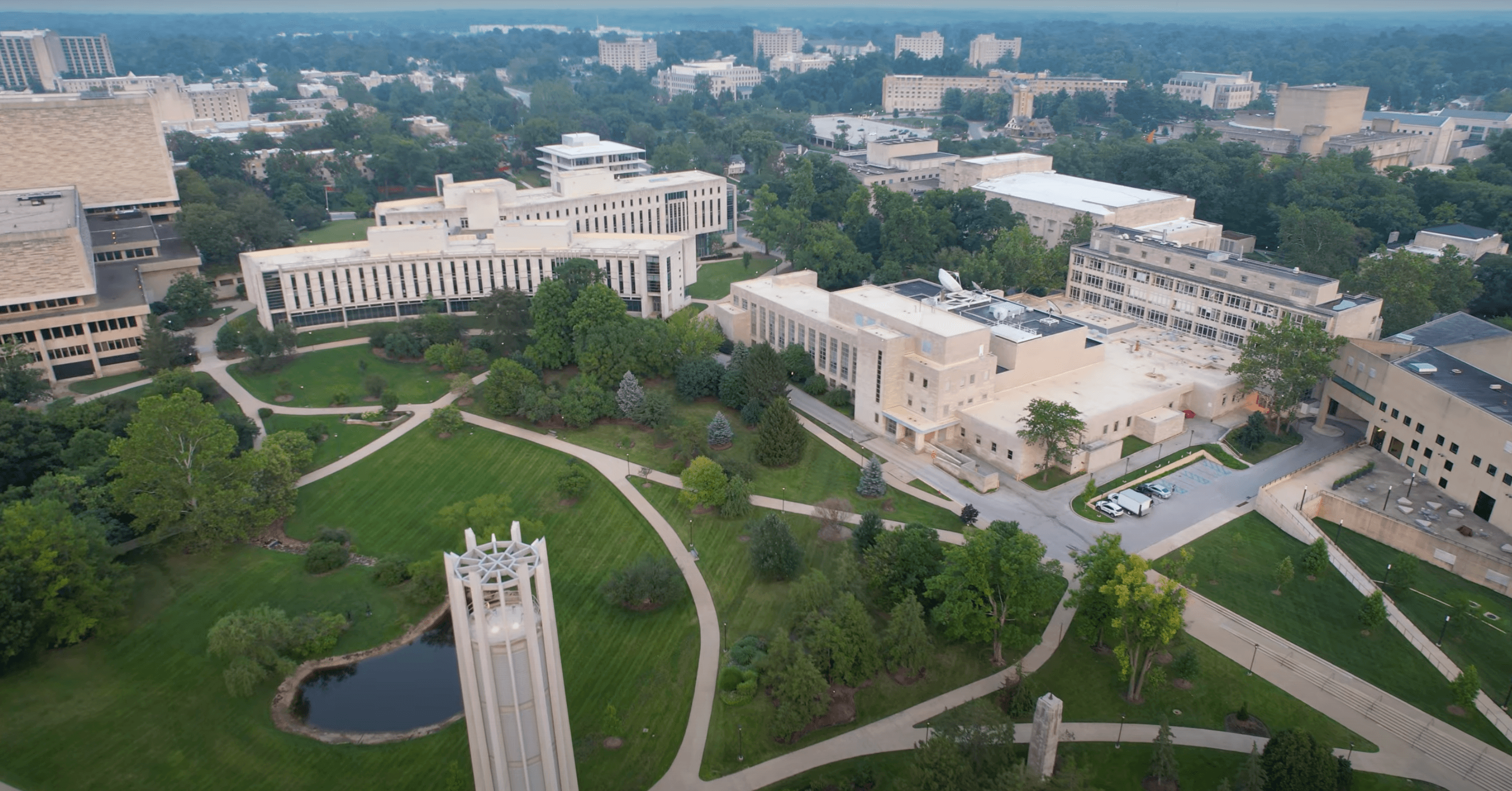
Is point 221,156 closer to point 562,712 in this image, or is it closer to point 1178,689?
point 562,712

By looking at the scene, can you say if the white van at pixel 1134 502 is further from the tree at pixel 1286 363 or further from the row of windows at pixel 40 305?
the row of windows at pixel 40 305

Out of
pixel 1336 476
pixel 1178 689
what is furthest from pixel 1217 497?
pixel 1178 689

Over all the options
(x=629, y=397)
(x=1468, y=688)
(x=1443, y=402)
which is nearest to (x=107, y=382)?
(x=629, y=397)

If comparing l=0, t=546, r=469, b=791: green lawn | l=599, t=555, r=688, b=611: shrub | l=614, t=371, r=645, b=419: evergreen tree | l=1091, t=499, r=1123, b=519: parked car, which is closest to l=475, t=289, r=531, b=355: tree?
l=614, t=371, r=645, b=419: evergreen tree

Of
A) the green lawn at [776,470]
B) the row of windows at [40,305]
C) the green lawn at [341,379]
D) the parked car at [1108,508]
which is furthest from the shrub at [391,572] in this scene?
the row of windows at [40,305]

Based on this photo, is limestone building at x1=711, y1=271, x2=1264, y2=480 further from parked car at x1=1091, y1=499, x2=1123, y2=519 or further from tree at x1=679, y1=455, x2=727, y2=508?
tree at x1=679, y1=455, x2=727, y2=508

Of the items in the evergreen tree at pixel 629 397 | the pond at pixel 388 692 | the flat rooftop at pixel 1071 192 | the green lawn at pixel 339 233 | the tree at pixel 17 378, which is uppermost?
the flat rooftop at pixel 1071 192

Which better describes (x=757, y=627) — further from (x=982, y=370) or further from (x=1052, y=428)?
(x=982, y=370)
